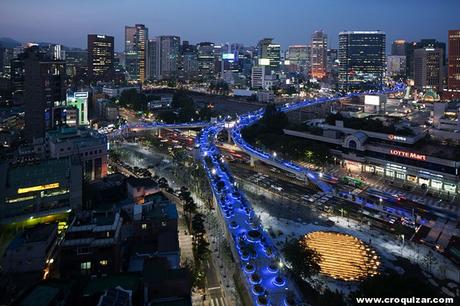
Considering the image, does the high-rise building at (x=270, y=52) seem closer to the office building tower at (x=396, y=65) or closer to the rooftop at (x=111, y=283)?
the office building tower at (x=396, y=65)

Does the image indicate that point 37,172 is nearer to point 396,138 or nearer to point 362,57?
point 396,138

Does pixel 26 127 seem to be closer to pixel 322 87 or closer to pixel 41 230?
pixel 41 230

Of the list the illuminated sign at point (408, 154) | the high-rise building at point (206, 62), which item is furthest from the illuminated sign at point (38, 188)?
the high-rise building at point (206, 62)

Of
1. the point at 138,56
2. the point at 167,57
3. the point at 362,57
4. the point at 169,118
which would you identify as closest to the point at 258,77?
the point at 362,57

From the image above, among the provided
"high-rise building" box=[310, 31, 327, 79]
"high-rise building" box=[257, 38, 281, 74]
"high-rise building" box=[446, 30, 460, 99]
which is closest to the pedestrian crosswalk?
"high-rise building" box=[446, 30, 460, 99]

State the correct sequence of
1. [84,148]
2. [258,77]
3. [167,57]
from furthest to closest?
[167,57] → [258,77] → [84,148]

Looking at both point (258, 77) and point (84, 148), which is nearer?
point (84, 148)
